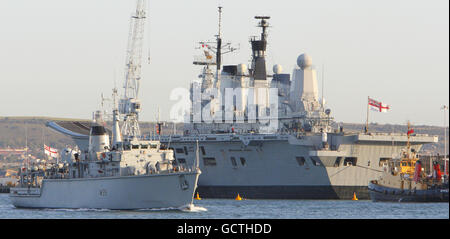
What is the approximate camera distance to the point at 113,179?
148 feet

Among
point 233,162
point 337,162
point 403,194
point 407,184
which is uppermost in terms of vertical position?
point 337,162

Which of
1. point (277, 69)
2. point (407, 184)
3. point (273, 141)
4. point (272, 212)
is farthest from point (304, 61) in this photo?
point (272, 212)

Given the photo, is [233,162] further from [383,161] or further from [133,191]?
[133,191]

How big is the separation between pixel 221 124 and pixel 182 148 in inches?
159

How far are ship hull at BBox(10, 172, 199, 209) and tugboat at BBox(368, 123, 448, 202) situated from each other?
55.1 ft

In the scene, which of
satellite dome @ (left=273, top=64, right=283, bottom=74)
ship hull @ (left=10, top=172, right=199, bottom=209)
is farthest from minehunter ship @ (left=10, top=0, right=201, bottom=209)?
satellite dome @ (left=273, top=64, right=283, bottom=74)

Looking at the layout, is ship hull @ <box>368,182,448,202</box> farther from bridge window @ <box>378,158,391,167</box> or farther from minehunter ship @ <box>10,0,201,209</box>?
minehunter ship @ <box>10,0,201,209</box>

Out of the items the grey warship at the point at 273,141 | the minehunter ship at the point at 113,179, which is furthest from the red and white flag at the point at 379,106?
the minehunter ship at the point at 113,179

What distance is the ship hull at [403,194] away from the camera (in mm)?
55188

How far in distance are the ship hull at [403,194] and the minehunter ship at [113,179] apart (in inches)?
621

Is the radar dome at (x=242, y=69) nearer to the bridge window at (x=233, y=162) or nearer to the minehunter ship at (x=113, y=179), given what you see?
the bridge window at (x=233, y=162)

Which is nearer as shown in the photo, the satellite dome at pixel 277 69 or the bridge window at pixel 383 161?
the bridge window at pixel 383 161

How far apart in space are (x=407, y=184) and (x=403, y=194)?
39.0 inches
